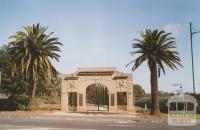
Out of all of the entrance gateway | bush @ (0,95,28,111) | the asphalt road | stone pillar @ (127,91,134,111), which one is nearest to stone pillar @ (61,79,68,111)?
the entrance gateway

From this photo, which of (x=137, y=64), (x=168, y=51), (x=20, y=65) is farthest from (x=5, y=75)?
(x=168, y=51)

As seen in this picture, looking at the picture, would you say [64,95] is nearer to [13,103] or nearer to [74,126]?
[13,103]

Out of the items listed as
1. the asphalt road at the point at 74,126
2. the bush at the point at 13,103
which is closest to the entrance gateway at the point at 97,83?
the bush at the point at 13,103

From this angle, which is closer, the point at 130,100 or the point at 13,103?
the point at 130,100

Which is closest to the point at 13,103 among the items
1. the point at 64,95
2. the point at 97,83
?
the point at 64,95

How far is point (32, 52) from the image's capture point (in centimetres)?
4756

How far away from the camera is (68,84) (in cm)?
5138

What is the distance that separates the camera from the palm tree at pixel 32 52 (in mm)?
46969

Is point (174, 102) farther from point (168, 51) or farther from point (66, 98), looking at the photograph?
point (66, 98)

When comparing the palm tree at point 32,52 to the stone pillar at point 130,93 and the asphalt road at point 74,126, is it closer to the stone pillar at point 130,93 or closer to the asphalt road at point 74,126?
the stone pillar at point 130,93

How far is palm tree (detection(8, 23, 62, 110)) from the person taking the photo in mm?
46969

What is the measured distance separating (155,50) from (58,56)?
13479 millimetres

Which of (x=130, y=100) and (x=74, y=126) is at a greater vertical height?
(x=130, y=100)

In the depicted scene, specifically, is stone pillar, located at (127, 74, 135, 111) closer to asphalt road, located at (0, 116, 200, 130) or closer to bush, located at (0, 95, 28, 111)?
bush, located at (0, 95, 28, 111)
